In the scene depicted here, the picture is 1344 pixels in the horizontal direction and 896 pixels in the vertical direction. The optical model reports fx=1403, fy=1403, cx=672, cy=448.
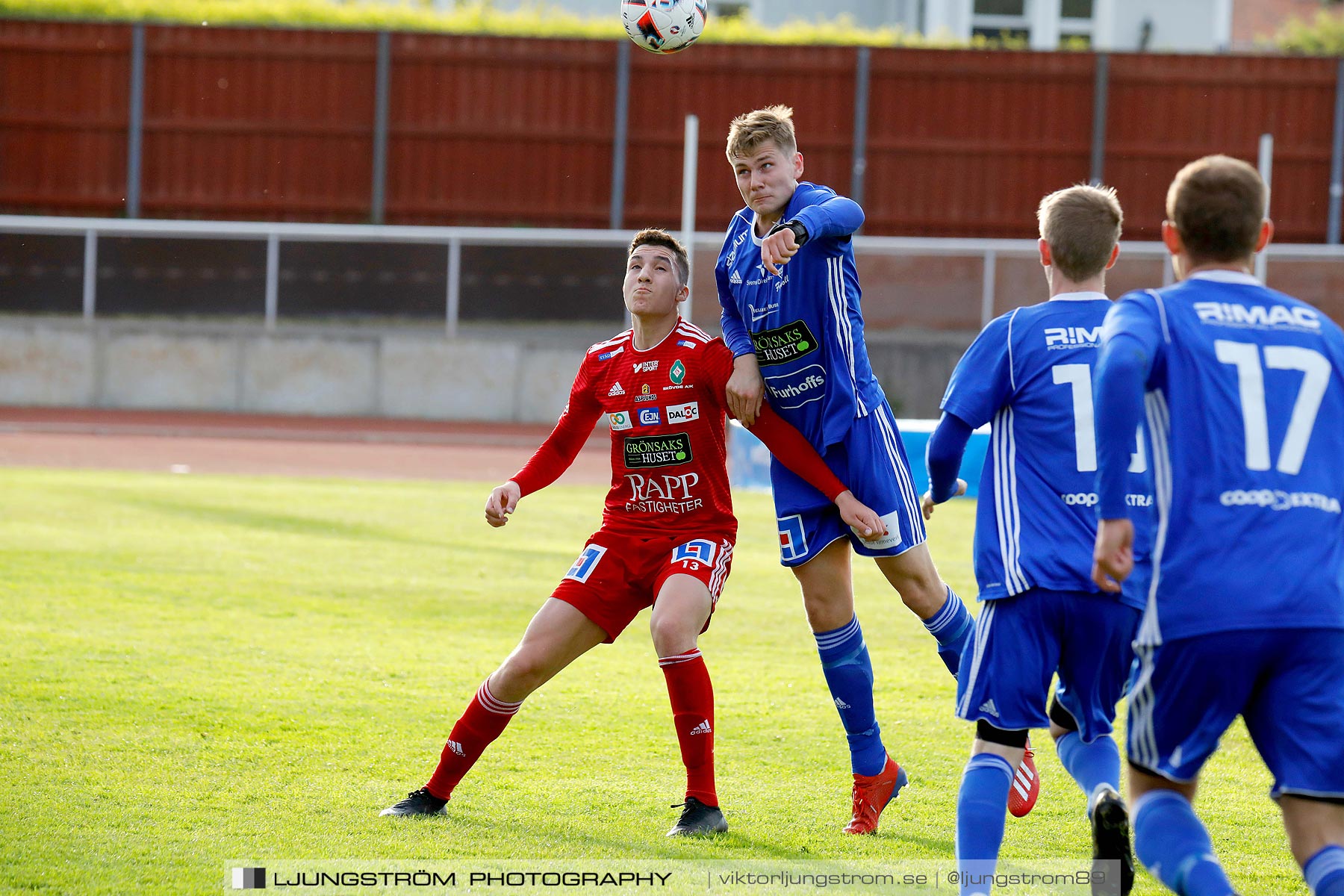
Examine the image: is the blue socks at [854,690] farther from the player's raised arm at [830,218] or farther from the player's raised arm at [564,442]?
the player's raised arm at [830,218]

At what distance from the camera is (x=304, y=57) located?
27.1 metres

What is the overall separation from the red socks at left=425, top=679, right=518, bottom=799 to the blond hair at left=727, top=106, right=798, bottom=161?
1.92 metres

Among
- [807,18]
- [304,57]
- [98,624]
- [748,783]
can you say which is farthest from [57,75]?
[748,783]

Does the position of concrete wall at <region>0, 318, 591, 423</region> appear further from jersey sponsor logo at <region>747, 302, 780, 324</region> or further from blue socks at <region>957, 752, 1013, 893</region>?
blue socks at <region>957, 752, 1013, 893</region>

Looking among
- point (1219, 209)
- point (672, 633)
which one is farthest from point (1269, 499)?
point (672, 633)

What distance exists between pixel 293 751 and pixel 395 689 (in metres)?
1.03

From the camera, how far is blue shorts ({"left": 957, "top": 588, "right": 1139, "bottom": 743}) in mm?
3496

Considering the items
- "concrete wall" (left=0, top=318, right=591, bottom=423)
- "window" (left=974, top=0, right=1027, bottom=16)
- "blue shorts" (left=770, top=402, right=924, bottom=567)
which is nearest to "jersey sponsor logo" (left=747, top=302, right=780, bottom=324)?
"blue shorts" (left=770, top=402, right=924, bottom=567)

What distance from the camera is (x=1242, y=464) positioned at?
289cm

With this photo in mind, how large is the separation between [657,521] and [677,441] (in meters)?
0.27

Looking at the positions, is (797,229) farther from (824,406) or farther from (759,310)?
(824,406)

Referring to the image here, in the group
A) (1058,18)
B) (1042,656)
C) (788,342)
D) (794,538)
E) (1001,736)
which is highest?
(1058,18)

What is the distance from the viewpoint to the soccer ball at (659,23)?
788 centimetres

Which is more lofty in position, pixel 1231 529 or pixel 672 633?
pixel 1231 529
